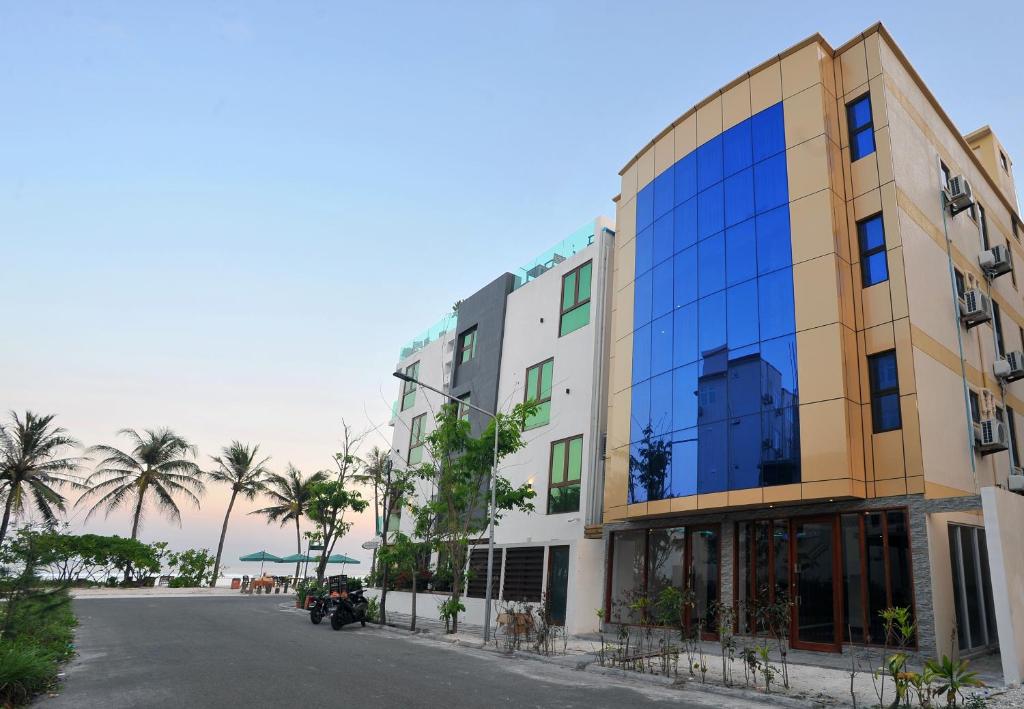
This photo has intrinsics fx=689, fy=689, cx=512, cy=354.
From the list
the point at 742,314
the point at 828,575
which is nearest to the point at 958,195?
the point at 742,314

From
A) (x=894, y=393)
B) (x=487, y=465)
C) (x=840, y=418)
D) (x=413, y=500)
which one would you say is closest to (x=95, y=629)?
(x=487, y=465)

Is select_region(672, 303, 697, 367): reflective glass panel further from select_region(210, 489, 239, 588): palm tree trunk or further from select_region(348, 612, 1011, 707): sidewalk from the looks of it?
select_region(210, 489, 239, 588): palm tree trunk

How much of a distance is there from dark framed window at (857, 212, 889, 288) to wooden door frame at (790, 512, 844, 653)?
20.0 feet

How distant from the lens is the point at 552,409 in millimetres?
27125

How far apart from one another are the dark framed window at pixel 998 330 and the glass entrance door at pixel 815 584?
405 inches

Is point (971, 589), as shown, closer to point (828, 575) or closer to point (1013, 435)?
point (828, 575)

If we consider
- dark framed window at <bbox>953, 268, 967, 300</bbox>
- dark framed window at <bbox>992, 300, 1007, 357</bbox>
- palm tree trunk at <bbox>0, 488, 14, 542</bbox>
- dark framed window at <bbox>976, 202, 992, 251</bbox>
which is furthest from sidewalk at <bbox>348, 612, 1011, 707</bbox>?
palm tree trunk at <bbox>0, 488, 14, 542</bbox>

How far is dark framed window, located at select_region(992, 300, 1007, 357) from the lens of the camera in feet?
72.0

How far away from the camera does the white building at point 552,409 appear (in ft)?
78.8

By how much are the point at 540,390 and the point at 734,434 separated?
11.1 metres

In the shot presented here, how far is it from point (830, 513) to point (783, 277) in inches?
244

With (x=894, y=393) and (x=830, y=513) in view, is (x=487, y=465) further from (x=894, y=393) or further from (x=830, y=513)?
(x=894, y=393)

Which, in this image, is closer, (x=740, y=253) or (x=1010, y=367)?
(x=740, y=253)

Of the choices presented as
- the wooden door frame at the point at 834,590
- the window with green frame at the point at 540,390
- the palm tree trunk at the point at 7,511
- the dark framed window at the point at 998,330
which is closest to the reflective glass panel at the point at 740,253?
the wooden door frame at the point at 834,590
